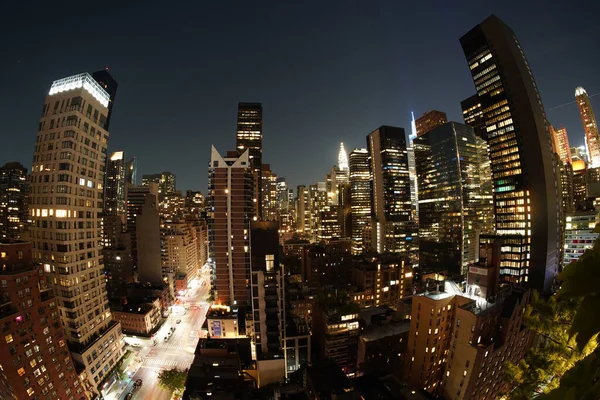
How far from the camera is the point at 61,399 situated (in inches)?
1047

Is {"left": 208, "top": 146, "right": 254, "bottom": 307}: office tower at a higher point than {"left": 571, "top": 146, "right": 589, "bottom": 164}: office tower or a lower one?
lower

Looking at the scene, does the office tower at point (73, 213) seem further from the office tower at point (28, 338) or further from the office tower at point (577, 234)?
the office tower at point (577, 234)

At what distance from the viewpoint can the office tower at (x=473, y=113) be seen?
85.2 m

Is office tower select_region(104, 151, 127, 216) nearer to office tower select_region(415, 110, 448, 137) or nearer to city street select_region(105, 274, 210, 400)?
city street select_region(105, 274, 210, 400)

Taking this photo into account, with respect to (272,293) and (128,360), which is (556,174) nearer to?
(272,293)

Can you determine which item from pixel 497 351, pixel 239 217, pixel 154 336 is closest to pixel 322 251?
pixel 239 217

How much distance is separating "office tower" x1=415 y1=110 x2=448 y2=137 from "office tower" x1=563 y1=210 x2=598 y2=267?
8821 centimetres

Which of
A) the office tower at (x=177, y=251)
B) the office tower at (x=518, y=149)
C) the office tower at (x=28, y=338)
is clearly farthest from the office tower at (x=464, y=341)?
the office tower at (x=177, y=251)

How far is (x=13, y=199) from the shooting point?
79938 mm

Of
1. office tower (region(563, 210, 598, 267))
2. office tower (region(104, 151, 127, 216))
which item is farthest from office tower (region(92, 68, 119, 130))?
office tower (region(563, 210, 598, 267))

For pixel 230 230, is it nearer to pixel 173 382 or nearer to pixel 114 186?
pixel 173 382

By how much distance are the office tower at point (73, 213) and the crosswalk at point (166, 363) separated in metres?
6.92

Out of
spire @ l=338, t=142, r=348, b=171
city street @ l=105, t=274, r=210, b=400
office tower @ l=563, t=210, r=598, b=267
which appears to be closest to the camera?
city street @ l=105, t=274, r=210, b=400

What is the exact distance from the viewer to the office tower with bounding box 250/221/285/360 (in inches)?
1410
